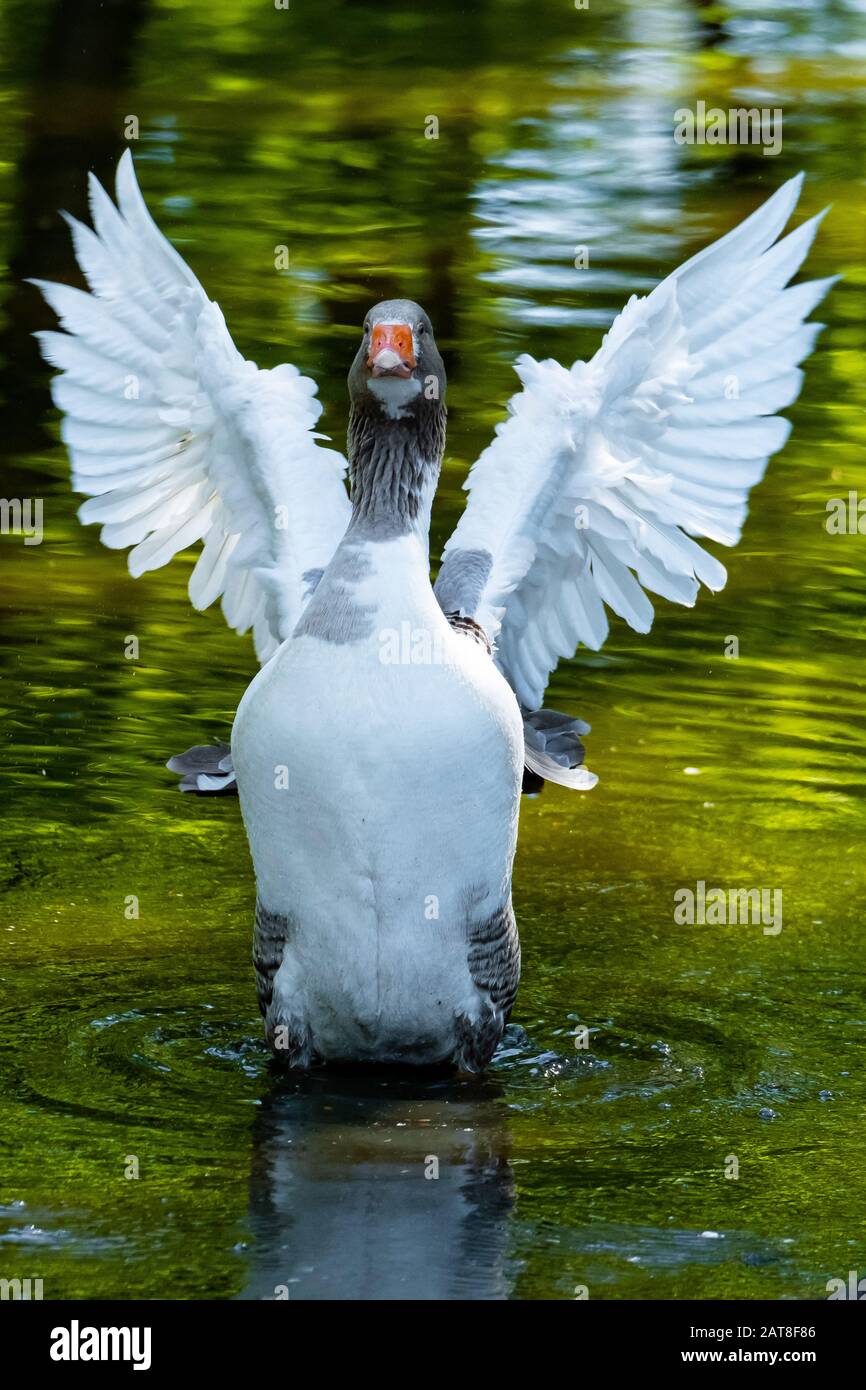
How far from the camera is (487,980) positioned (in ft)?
22.4

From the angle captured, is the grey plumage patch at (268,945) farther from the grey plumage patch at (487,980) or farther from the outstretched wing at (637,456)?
the outstretched wing at (637,456)

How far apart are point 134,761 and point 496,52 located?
42.6 feet

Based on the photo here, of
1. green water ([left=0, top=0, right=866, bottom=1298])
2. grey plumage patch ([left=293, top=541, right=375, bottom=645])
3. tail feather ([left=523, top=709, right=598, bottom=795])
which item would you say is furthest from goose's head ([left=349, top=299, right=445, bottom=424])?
green water ([left=0, top=0, right=866, bottom=1298])

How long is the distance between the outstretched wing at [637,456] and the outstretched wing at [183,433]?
51 centimetres

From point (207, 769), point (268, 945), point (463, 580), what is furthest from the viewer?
point (207, 769)

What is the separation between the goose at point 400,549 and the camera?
645 cm

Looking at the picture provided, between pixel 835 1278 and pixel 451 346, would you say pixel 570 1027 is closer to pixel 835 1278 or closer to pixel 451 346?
pixel 835 1278

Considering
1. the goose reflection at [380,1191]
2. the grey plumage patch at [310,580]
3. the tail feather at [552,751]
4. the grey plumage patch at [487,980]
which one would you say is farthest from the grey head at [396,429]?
the goose reflection at [380,1191]

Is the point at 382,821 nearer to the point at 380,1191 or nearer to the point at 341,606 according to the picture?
the point at 341,606

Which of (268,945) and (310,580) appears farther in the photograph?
(310,580)

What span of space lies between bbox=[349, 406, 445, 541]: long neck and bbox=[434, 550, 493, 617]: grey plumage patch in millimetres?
272

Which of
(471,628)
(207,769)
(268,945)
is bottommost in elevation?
(268,945)

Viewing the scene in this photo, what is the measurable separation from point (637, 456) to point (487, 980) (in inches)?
74.7

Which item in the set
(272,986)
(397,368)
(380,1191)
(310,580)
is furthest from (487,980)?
(397,368)
